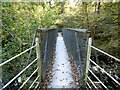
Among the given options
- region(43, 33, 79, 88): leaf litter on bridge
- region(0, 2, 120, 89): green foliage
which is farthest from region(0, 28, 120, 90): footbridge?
region(0, 2, 120, 89): green foliage

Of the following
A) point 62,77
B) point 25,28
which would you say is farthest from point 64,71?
point 25,28

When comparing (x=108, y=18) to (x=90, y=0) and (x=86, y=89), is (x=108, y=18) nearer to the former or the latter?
(x=90, y=0)

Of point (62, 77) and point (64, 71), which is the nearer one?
point (62, 77)

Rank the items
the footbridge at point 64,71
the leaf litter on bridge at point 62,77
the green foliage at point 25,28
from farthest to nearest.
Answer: the green foliage at point 25,28, the leaf litter on bridge at point 62,77, the footbridge at point 64,71

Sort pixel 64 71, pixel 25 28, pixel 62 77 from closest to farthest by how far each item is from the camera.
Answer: pixel 62 77 < pixel 64 71 < pixel 25 28

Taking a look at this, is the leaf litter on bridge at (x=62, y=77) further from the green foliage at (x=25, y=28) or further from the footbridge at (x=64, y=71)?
the green foliage at (x=25, y=28)

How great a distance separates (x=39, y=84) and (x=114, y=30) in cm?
357

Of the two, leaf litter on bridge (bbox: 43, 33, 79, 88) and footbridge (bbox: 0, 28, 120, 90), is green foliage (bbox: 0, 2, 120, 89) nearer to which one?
footbridge (bbox: 0, 28, 120, 90)

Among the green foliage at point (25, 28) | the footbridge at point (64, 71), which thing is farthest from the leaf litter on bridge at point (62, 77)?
the green foliage at point (25, 28)

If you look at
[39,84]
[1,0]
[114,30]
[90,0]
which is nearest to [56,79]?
[39,84]

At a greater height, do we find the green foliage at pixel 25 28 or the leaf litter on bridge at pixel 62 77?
the green foliage at pixel 25 28

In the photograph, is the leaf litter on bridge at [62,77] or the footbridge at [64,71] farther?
the leaf litter on bridge at [62,77]

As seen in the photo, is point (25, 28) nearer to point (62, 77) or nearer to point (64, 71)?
point (64, 71)

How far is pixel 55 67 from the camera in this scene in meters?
5.43
